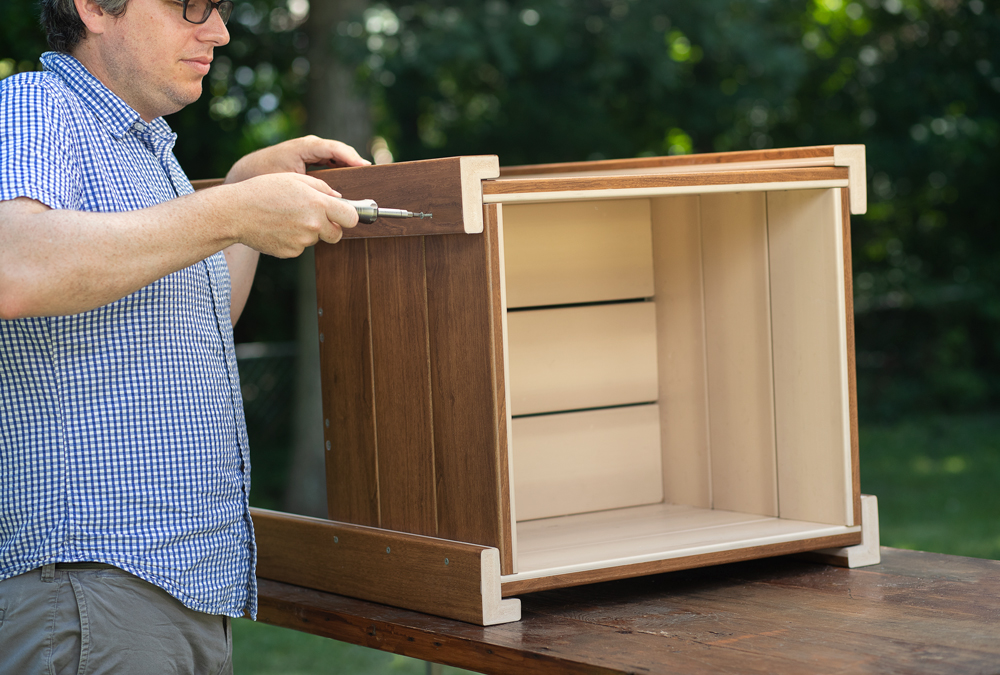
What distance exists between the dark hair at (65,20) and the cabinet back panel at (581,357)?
100 cm

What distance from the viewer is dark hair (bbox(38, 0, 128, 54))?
1.54 m

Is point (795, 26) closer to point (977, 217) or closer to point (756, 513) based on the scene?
point (977, 217)

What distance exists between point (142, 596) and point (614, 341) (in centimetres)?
120

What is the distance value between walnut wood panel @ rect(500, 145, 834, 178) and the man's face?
58 centimetres

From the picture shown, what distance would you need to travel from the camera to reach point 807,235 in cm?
193

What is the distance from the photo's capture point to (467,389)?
163 centimetres

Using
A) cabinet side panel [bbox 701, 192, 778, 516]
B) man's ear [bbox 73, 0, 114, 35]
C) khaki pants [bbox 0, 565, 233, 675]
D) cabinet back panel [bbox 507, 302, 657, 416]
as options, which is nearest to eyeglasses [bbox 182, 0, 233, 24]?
man's ear [bbox 73, 0, 114, 35]

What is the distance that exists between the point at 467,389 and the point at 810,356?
0.68 meters

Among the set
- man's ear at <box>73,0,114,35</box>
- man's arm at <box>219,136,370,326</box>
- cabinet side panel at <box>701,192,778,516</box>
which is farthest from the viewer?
cabinet side panel at <box>701,192,778,516</box>

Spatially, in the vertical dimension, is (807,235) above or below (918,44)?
below

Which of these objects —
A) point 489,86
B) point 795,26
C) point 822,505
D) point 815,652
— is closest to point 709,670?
point 815,652

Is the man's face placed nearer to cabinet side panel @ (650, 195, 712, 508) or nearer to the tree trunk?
cabinet side panel @ (650, 195, 712, 508)

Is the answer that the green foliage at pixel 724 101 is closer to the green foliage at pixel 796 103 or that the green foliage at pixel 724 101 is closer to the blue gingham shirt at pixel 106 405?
the green foliage at pixel 796 103

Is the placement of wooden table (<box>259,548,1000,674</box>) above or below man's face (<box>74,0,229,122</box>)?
below
